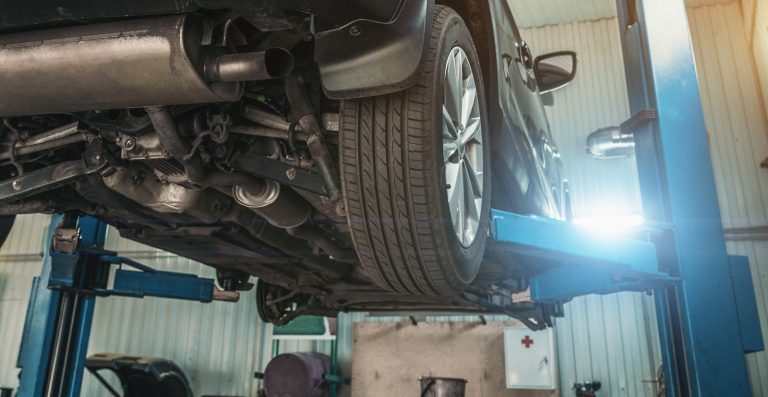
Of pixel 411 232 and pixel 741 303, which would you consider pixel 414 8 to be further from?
pixel 741 303

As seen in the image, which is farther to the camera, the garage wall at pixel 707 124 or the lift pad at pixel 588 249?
the garage wall at pixel 707 124

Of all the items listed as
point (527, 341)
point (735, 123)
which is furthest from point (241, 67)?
point (735, 123)

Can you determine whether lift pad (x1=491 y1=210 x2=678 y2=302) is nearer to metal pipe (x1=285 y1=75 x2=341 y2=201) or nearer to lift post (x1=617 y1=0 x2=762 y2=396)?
lift post (x1=617 y1=0 x2=762 y2=396)

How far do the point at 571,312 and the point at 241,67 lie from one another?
22.4 ft

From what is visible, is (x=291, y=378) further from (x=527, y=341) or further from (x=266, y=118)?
(x=266, y=118)

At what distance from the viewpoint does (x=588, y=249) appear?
7.25ft

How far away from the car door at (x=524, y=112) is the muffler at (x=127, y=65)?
1.16 m

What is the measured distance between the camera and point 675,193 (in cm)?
233

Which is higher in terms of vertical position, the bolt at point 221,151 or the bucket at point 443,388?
the bolt at point 221,151

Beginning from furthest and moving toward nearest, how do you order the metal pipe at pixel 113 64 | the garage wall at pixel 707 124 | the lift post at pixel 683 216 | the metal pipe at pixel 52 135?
1. the garage wall at pixel 707 124
2. the lift post at pixel 683 216
3. the metal pipe at pixel 52 135
4. the metal pipe at pixel 113 64

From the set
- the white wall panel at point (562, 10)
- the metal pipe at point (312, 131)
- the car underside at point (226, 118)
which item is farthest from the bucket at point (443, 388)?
the white wall panel at point (562, 10)

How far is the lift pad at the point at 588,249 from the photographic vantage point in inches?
80.0

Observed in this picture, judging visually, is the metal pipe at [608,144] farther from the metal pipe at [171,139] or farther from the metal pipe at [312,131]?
the metal pipe at [171,139]

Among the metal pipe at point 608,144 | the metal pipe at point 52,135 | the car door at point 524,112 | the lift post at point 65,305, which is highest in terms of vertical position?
the metal pipe at point 608,144
